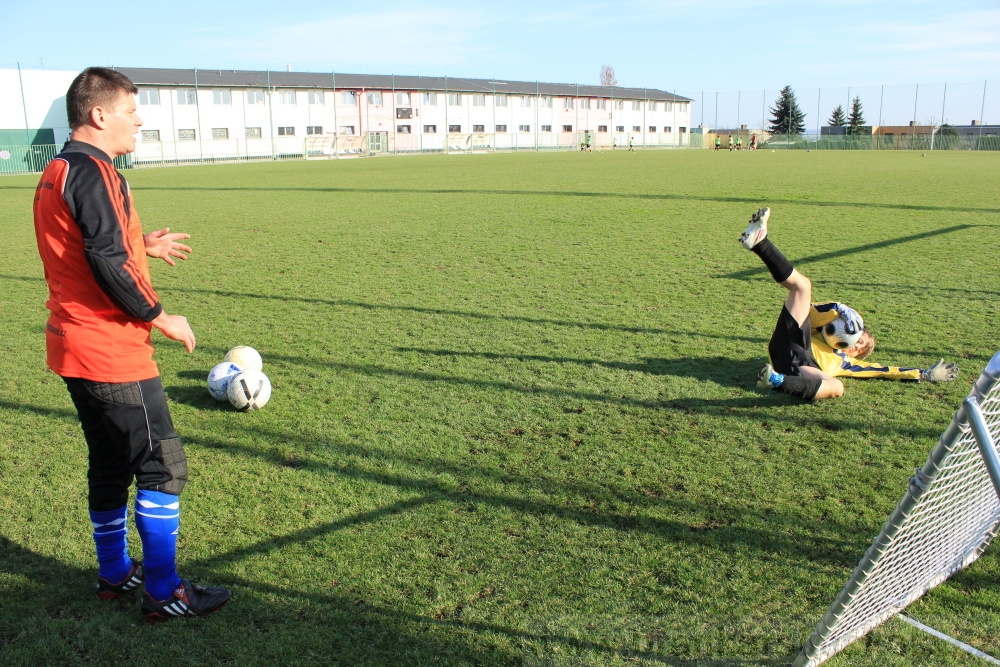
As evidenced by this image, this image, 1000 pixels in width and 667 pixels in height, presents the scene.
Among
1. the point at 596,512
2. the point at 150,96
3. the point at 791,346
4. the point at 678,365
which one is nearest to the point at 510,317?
the point at 678,365

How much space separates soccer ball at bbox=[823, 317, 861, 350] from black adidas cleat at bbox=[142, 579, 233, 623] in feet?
14.3

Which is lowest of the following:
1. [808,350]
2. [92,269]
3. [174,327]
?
[808,350]

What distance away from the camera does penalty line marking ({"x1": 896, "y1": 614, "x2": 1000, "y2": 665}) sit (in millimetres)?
2629

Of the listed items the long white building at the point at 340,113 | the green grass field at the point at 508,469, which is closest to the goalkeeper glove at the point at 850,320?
the green grass field at the point at 508,469

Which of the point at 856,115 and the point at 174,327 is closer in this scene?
the point at 174,327

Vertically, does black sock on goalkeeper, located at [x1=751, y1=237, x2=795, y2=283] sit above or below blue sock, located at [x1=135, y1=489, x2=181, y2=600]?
above

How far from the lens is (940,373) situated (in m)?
5.28

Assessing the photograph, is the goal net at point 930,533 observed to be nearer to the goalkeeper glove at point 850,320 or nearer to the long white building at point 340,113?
the goalkeeper glove at point 850,320

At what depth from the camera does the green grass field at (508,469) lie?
282 centimetres

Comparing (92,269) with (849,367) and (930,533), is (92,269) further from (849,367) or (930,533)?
(849,367)

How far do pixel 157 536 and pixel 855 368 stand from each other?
181 inches

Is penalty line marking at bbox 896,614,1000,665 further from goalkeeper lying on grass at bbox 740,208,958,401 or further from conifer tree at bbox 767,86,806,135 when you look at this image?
conifer tree at bbox 767,86,806,135

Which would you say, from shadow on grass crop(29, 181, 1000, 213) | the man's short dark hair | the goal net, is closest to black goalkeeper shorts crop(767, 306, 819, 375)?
the goal net

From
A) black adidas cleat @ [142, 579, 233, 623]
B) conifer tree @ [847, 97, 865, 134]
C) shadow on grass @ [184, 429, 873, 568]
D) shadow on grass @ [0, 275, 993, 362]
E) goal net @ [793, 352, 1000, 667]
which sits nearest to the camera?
goal net @ [793, 352, 1000, 667]
